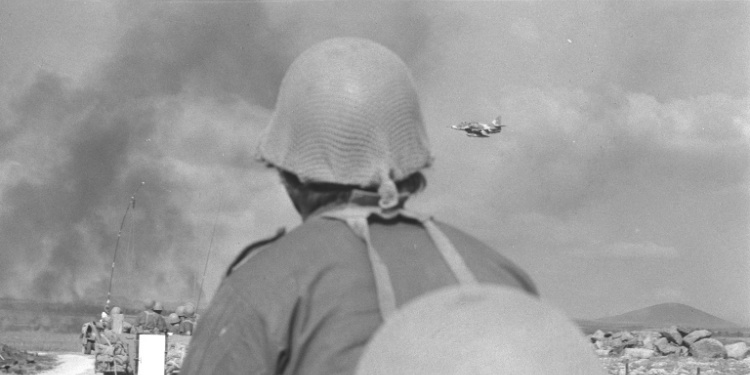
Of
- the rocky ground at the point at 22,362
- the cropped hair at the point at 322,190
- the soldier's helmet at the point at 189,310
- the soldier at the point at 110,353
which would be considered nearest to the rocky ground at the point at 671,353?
the soldier's helmet at the point at 189,310

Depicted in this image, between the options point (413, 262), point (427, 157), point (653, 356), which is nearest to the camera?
point (413, 262)

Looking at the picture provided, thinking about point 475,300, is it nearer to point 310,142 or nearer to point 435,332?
point 435,332

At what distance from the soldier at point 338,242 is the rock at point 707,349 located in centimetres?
3073

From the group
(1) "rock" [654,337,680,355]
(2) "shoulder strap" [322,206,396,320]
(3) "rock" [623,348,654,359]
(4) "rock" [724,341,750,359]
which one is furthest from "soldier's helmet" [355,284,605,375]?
(1) "rock" [654,337,680,355]

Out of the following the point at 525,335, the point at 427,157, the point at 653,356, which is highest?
the point at 653,356

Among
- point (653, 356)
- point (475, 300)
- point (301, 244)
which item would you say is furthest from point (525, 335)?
point (653, 356)

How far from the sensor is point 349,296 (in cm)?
213

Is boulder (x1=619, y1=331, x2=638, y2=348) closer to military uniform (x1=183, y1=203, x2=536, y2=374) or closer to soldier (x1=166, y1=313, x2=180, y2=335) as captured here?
soldier (x1=166, y1=313, x2=180, y2=335)

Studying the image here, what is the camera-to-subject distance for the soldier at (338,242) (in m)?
2.11

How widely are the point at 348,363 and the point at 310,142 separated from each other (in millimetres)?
491

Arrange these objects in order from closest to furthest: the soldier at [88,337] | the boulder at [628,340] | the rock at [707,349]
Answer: the soldier at [88,337], the rock at [707,349], the boulder at [628,340]

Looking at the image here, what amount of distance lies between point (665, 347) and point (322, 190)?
104 feet

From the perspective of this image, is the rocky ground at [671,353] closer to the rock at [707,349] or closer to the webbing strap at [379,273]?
the rock at [707,349]

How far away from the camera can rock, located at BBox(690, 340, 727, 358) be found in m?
31.9
